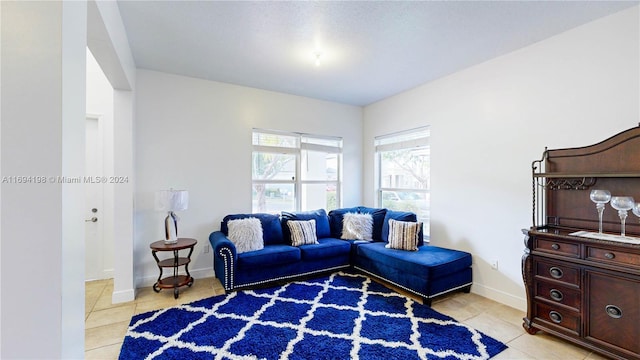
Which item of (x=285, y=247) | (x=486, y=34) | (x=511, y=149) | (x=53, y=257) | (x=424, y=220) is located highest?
(x=486, y=34)

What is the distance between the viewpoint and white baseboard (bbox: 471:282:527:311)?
2907 millimetres

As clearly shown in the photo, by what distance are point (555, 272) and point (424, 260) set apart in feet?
3.62

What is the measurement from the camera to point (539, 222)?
111 inches

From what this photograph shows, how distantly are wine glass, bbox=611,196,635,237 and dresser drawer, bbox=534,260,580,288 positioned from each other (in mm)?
449

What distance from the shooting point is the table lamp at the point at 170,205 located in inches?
128

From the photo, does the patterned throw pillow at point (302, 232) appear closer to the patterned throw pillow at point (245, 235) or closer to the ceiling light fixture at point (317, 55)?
the patterned throw pillow at point (245, 235)

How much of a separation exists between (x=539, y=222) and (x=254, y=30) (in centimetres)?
332

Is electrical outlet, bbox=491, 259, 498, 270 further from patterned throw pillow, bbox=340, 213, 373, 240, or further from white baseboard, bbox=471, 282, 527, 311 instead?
patterned throw pillow, bbox=340, 213, 373, 240

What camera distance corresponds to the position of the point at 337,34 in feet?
8.73

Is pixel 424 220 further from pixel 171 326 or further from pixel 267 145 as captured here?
pixel 171 326

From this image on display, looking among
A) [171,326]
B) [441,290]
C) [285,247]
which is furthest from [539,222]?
[171,326]

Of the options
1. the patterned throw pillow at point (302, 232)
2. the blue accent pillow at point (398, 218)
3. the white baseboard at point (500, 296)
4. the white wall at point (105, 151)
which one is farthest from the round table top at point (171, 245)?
the white baseboard at point (500, 296)

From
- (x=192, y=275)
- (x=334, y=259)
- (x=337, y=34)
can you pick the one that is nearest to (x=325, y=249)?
(x=334, y=259)

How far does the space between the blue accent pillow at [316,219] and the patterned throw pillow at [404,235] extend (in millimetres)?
1024
